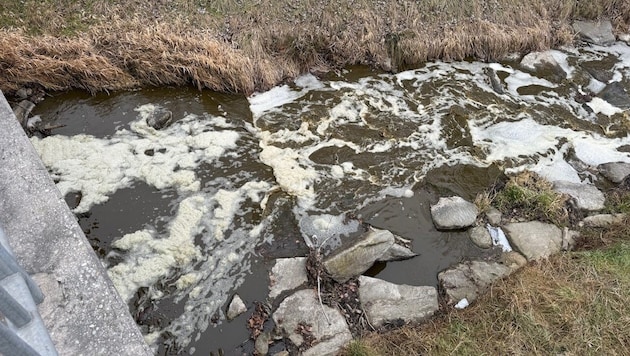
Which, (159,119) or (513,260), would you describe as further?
(159,119)

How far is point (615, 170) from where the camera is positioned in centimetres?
802

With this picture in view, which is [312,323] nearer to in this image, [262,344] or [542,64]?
[262,344]

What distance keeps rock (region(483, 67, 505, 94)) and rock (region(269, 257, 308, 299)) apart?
6114mm

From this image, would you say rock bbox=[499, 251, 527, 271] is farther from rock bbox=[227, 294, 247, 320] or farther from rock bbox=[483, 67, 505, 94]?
rock bbox=[483, 67, 505, 94]

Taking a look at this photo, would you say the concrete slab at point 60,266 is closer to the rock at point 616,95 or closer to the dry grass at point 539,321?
the dry grass at point 539,321

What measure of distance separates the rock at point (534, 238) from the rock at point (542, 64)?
16.4 feet

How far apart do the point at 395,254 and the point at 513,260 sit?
165 centimetres

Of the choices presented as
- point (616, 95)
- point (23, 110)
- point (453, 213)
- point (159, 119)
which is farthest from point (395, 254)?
point (23, 110)

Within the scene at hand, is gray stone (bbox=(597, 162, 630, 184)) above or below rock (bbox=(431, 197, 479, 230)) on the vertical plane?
below

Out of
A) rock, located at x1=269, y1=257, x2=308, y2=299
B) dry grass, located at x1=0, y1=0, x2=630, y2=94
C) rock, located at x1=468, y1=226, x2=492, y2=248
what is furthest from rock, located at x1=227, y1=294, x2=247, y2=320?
dry grass, located at x1=0, y1=0, x2=630, y2=94

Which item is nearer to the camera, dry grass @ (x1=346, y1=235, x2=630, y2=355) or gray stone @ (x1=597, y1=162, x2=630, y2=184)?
dry grass @ (x1=346, y1=235, x2=630, y2=355)

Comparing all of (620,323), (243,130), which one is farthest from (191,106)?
(620,323)

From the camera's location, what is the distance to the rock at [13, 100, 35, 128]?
828 centimetres

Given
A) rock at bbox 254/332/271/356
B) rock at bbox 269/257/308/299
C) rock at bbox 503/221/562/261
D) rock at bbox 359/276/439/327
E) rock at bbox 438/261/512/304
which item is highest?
rock at bbox 269/257/308/299
